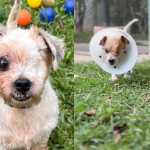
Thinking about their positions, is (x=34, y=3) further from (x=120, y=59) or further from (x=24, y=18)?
(x=120, y=59)

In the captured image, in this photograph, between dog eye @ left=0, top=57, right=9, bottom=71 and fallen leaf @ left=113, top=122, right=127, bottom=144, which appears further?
dog eye @ left=0, top=57, right=9, bottom=71

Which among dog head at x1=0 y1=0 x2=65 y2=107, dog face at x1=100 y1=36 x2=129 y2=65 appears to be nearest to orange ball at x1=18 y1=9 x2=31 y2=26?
dog face at x1=100 y1=36 x2=129 y2=65

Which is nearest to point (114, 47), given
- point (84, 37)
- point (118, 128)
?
point (84, 37)

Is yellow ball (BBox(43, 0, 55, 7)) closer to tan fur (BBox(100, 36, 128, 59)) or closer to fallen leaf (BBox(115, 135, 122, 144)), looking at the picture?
tan fur (BBox(100, 36, 128, 59))

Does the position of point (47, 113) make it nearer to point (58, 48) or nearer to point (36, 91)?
point (36, 91)

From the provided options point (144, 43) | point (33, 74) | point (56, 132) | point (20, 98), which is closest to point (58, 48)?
point (33, 74)

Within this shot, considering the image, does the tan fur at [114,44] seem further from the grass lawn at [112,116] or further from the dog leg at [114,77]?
the grass lawn at [112,116]
